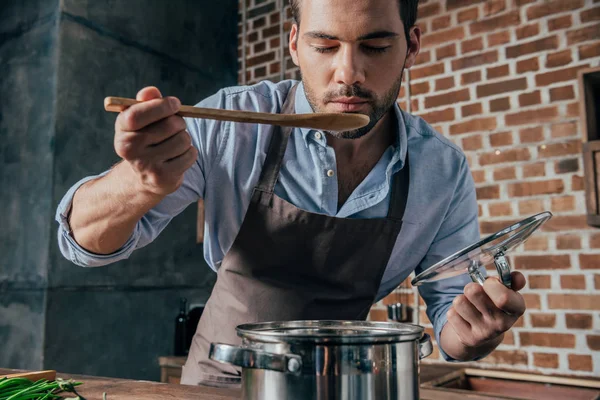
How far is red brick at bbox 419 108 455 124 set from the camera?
2.46 metres

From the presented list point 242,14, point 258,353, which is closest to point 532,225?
point 258,353

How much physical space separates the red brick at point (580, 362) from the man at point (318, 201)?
3.38 ft

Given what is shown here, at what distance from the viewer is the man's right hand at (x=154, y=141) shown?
0.75 metres

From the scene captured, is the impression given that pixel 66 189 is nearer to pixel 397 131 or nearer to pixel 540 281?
pixel 397 131

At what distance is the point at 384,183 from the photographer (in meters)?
1.34

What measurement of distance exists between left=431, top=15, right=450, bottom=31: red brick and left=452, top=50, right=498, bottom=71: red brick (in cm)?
19

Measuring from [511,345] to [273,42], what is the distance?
2091mm

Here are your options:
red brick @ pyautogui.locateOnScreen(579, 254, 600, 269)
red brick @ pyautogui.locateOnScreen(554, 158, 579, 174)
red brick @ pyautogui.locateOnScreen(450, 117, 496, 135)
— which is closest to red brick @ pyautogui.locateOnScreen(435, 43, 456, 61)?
red brick @ pyautogui.locateOnScreen(450, 117, 496, 135)

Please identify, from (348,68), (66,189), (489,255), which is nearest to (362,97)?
(348,68)

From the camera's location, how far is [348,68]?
115 centimetres

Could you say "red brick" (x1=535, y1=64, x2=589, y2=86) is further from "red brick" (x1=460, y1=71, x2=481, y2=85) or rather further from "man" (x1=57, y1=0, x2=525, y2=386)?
"man" (x1=57, y1=0, x2=525, y2=386)

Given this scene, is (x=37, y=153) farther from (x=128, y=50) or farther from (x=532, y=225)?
(x=532, y=225)

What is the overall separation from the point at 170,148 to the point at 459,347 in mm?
763

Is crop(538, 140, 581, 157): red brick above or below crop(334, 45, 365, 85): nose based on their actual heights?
above
